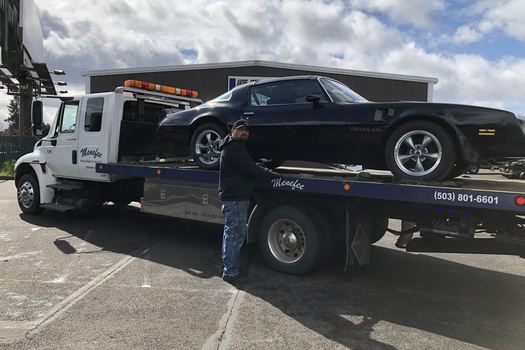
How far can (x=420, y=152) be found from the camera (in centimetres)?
457

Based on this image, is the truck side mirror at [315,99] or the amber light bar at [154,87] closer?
the truck side mirror at [315,99]

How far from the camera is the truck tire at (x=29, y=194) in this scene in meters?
8.78

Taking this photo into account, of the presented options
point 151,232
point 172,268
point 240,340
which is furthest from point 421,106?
point 151,232

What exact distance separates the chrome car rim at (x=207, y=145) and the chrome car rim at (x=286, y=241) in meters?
1.50


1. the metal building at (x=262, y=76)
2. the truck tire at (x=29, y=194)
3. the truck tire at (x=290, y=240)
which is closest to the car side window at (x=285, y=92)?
the truck tire at (x=290, y=240)

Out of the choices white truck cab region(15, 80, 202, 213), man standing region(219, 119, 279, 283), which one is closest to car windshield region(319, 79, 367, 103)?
man standing region(219, 119, 279, 283)

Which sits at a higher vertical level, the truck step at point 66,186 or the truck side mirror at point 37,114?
the truck side mirror at point 37,114

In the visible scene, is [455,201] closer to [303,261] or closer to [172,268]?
[303,261]

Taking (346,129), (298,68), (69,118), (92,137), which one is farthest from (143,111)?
(298,68)

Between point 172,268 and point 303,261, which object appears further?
point 172,268

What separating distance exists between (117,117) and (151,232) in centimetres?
206

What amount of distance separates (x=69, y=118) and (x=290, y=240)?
5198 mm

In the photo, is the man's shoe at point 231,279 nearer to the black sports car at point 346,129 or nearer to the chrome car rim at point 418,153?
the black sports car at point 346,129

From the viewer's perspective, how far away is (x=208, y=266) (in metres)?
5.77
